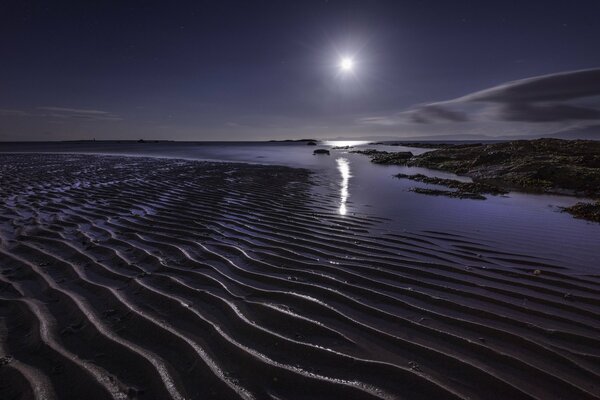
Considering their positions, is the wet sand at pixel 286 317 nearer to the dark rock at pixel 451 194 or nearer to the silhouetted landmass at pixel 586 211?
the silhouetted landmass at pixel 586 211

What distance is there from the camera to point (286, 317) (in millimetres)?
3279

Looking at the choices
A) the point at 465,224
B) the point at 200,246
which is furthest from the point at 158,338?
the point at 465,224

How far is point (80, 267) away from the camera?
4.42 m

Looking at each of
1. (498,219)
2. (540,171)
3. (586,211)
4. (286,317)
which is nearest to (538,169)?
(540,171)

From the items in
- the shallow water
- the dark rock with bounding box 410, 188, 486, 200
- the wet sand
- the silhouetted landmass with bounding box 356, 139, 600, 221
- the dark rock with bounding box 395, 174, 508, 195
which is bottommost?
the wet sand

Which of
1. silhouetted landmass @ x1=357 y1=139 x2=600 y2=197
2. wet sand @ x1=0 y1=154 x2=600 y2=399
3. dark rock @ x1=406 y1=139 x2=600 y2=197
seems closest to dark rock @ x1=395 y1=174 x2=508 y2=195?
silhouetted landmass @ x1=357 y1=139 x2=600 y2=197

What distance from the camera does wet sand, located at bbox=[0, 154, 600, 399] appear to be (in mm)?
2381

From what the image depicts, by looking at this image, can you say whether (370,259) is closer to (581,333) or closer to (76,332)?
(581,333)

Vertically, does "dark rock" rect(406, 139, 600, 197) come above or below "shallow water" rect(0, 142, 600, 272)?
above

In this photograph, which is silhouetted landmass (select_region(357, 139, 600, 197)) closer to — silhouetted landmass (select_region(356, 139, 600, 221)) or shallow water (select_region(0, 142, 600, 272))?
silhouetted landmass (select_region(356, 139, 600, 221))

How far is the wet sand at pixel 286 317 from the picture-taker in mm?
2381

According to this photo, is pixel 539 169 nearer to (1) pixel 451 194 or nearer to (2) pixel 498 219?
(1) pixel 451 194

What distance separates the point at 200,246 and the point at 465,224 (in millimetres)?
5726

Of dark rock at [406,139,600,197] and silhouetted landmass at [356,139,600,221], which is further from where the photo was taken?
dark rock at [406,139,600,197]
